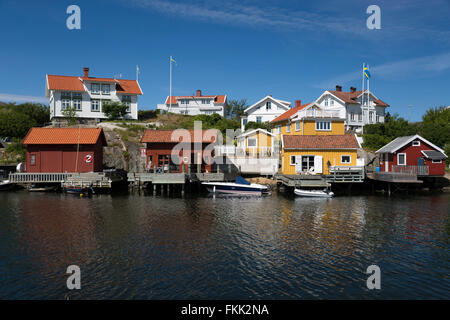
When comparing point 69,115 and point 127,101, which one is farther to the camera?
point 127,101

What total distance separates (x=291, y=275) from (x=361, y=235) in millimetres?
8507

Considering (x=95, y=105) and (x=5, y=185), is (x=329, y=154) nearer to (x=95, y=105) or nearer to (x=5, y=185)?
(x=5, y=185)

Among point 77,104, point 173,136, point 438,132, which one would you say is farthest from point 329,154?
point 77,104

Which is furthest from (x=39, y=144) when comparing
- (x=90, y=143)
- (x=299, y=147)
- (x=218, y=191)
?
(x=299, y=147)

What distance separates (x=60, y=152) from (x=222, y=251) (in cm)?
3306

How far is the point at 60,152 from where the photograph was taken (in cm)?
4122

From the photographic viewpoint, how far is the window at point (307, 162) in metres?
42.1

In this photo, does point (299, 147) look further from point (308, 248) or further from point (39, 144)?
point (39, 144)

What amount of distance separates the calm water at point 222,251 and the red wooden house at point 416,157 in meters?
13.3

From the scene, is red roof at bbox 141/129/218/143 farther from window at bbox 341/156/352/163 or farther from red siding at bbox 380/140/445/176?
red siding at bbox 380/140/445/176

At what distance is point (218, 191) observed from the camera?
1441 inches

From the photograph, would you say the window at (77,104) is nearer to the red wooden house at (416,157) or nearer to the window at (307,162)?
the window at (307,162)

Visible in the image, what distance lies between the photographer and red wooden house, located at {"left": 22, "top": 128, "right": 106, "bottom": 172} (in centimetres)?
4100
